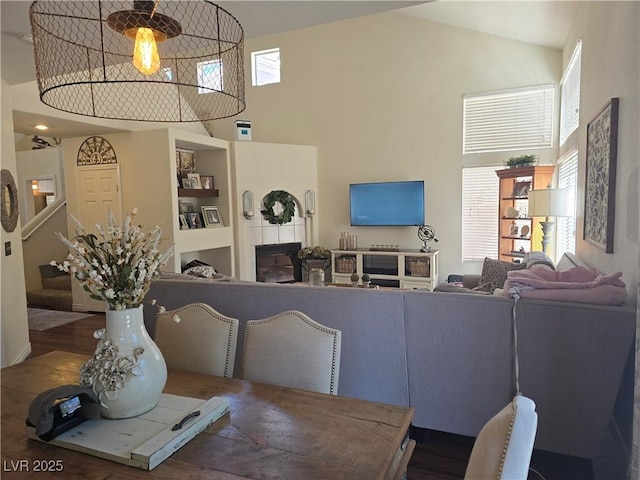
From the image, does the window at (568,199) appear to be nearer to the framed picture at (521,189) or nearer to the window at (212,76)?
the framed picture at (521,189)

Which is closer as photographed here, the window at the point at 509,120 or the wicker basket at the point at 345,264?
the window at the point at 509,120

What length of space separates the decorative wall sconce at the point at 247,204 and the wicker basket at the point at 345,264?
1623 mm

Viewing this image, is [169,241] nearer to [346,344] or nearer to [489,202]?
[346,344]

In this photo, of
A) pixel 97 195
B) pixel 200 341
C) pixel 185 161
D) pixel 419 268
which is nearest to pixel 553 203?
pixel 419 268

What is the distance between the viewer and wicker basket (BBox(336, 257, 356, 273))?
6.69m

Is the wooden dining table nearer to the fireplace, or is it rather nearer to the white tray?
the white tray

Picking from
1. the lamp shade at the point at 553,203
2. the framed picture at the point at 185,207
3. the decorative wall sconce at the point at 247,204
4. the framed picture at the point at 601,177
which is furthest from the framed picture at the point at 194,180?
the framed picture at the point at 601,177

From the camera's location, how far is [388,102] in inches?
260

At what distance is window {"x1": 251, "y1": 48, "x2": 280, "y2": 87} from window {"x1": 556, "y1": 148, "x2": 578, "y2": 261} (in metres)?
4.83

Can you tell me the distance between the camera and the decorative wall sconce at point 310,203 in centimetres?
705

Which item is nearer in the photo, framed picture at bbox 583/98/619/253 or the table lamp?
framed picture at bbox 583/98/619/253

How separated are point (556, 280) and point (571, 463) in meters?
1.01

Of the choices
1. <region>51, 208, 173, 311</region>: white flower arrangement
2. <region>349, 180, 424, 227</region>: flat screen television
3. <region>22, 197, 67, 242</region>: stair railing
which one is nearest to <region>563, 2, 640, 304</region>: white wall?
<region>51, 208, 173, 311</region>: white flower arrangement

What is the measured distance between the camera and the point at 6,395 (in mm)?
1509
